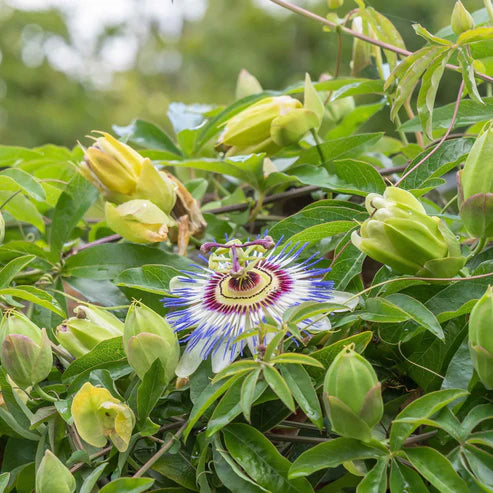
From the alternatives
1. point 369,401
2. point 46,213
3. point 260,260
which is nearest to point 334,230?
point 260,260

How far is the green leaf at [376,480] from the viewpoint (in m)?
0.35

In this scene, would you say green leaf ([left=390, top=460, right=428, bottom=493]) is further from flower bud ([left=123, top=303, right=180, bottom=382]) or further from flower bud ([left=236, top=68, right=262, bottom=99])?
flower bud ([left=236, top=68, right=262, bottom=99])

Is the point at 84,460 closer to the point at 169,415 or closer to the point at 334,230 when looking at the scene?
the point at 169,415

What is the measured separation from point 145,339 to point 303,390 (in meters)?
0.10

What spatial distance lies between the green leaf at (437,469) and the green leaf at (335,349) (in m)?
0.06

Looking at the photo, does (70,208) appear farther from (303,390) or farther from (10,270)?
(303,390)

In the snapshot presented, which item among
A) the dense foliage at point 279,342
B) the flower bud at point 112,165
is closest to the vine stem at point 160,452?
the dense foliage at point 279,342

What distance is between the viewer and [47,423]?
466 mm

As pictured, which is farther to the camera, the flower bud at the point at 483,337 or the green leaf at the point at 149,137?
the green leaf at the point at 149,137

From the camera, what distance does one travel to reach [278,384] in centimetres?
36

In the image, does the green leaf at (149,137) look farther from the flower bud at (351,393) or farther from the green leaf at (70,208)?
the flower bud at (351,393)

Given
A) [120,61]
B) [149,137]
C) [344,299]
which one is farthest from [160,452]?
[120,61]

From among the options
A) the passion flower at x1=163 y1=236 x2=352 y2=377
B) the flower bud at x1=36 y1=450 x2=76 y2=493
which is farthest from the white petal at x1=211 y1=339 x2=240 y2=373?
the flower bud at x1=36 y1=450 x2=76 y2=493

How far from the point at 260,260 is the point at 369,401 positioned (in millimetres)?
150
